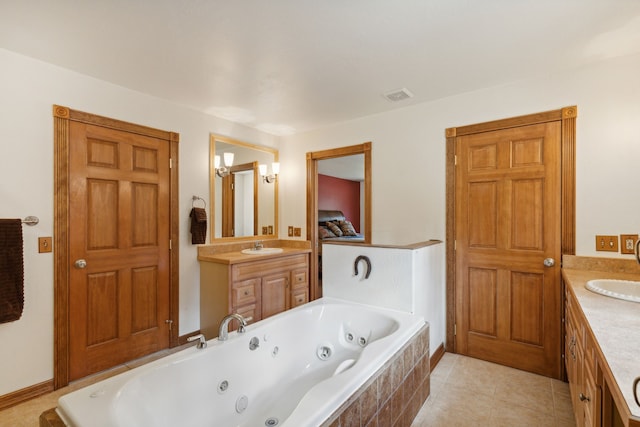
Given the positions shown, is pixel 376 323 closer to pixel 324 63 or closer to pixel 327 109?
pixel 324 63

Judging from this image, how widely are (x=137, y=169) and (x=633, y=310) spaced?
335cm

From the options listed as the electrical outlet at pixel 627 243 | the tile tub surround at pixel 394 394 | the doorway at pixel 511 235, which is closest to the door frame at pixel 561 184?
the doorway at pixel 511 235

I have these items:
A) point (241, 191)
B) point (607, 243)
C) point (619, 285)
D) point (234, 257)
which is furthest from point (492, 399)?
point (241, 191)

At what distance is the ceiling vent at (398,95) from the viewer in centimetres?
269

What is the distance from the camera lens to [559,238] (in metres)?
2.34

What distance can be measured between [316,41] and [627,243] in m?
2.47

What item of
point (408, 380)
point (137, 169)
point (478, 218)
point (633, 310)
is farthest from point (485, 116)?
point (137, 169)

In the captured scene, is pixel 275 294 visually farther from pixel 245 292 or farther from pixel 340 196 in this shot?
pixel 340 196

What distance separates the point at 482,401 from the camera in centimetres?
208

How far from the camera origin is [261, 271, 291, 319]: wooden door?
10.1 feet

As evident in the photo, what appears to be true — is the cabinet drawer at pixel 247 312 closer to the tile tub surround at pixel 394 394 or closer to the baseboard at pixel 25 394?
the baseboard at pixel 25 394

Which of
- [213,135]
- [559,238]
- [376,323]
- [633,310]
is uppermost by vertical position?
[213,135]

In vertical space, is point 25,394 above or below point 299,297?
below

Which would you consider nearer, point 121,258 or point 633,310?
point 633,310
